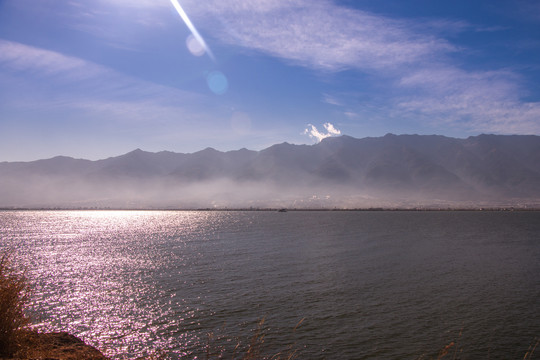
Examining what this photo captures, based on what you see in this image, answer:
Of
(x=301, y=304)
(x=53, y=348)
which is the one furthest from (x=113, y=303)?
(x=301, y=304)

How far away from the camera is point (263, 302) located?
24719mm

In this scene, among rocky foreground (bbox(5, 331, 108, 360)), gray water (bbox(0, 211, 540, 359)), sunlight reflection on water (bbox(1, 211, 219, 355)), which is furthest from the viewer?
sunlight reflection on water (bbox(1, 211, 219, 355))

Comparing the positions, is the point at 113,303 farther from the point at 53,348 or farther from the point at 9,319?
the point at 9,319

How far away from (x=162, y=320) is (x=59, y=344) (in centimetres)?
874

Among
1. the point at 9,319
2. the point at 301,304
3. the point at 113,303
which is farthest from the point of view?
the point at 113,303

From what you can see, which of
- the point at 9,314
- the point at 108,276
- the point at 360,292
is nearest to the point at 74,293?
the point at 108,276

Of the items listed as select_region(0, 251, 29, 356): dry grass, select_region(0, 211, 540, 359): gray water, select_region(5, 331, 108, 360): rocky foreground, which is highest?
select_region(0, 251, 29, 356): dry grass

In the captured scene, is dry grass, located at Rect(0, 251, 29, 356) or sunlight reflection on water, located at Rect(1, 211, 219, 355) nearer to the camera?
dry grass, located at Rect(0, 251, 29, 356)

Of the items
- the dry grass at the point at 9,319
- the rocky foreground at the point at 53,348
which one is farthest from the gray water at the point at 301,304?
the dry grass at the point at 9,319

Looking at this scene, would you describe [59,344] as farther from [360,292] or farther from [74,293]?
[360,292]

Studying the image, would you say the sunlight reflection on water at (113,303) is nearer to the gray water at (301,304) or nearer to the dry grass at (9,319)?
the gray water at (301,304)

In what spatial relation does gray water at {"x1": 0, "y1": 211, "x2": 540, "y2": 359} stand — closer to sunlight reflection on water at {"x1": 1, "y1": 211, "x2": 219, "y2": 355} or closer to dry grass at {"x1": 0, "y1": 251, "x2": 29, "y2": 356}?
sunlight reflection on water at {"x1": 1, "y1": 211, "x2": 219, "y2": 355}

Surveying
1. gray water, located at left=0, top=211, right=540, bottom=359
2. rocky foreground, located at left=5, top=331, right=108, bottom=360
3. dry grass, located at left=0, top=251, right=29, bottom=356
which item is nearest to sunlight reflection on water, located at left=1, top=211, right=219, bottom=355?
gray water, located at left=0, top=211, right=540, bottom=359

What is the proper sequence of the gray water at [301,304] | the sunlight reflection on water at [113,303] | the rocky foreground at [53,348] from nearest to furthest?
1. the rocky foreground at [53,348]
2. the gray water at [301,304]
3. the sunlight reflection on water at [113,303]
